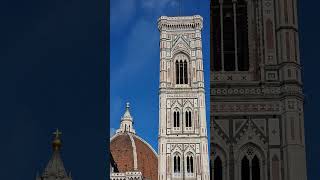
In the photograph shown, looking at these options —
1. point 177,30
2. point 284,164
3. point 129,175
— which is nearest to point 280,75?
point 284,164

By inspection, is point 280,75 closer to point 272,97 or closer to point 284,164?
point 272,97

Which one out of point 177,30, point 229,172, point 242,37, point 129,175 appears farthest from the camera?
point 129,175

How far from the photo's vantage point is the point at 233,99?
10.8m

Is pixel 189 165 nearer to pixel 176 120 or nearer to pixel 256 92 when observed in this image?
pixel 176 120

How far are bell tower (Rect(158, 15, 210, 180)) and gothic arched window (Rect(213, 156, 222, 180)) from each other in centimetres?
150

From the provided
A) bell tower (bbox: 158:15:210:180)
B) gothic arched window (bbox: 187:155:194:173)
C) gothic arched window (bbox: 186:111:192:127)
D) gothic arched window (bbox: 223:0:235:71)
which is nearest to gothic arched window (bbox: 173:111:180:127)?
bell tower (bbox: 158:15:210:180)

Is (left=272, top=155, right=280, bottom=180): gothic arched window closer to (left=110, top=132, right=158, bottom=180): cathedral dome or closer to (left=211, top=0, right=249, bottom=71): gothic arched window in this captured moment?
(left=211, top=0, right=249, bottom=71): gothic arched window

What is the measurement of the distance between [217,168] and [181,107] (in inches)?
236

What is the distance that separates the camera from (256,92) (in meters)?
10.8

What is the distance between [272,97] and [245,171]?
114 centimetres

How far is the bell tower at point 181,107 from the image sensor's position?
1313 cm
